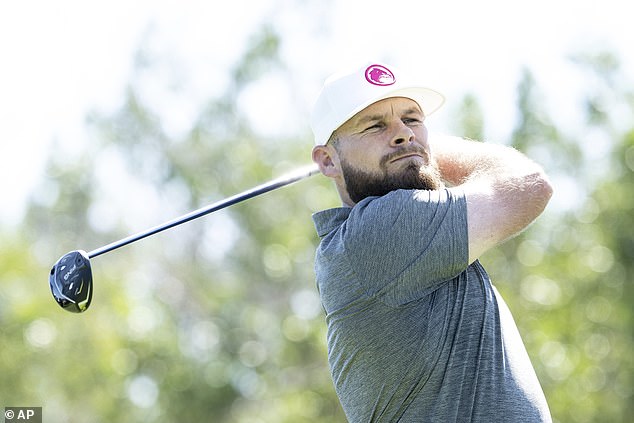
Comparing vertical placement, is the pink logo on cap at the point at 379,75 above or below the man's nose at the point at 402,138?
above

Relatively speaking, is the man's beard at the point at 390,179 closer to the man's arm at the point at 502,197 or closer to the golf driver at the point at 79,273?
the man's arm at the point at 502,197

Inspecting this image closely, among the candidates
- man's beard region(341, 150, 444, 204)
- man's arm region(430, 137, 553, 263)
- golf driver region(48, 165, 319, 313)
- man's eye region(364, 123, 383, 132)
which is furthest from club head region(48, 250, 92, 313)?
man's arm region(430, 137, 553, 263)

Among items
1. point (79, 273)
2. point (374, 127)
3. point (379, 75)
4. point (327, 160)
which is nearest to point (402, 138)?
point (374, 127)

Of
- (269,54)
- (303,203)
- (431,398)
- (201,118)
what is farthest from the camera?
(201,118)

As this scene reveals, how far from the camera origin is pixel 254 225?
80.9 feet

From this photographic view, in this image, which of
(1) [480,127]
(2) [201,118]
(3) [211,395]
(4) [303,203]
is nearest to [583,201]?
(1) [480,127]

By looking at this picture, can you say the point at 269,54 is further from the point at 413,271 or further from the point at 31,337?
the point at 413,271

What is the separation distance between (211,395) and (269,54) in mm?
7952

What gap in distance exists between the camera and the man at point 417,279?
3350mm

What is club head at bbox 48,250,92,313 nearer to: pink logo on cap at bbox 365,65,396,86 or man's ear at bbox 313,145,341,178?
man's ear at bbox 313,145,341,178

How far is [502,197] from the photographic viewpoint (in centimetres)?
344

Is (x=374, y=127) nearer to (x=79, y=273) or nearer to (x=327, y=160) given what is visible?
(x=327, y=160)

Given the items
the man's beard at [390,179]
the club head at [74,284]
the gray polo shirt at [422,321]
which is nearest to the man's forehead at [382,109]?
the man's beard at [390,179]

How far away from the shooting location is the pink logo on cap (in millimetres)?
3734
